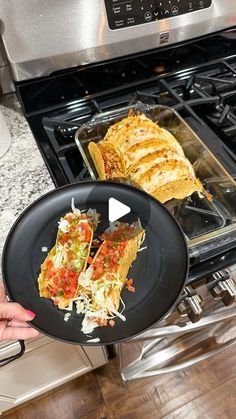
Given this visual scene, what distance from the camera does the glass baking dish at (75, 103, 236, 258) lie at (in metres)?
0.63

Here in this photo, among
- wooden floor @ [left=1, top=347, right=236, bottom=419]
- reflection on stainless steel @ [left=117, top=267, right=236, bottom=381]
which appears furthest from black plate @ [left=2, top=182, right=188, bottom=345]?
wooden floor @ [left=1, top=347, right=236, bottom=419]

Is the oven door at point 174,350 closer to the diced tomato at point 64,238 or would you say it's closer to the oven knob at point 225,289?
the oven knob at point 225,289

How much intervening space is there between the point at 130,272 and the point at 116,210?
A: 11 cm

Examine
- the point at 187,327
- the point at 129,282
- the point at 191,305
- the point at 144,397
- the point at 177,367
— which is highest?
the point at 129,282

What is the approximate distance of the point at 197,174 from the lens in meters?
0.73

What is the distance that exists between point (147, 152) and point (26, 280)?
0.36 m

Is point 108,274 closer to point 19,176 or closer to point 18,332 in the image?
point 18,332

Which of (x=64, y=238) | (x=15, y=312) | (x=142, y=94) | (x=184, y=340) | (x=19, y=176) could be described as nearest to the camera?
(x=15, y=312)

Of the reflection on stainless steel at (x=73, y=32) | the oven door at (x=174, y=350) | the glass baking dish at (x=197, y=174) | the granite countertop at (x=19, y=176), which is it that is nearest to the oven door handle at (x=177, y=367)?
the oven door at (x=174, y=350)

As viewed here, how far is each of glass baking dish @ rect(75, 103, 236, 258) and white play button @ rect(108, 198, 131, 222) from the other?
0.38 feet

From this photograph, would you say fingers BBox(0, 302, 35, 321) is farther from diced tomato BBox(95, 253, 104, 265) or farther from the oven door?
the oven door

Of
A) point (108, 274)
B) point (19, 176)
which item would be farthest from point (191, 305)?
point (19, 176)

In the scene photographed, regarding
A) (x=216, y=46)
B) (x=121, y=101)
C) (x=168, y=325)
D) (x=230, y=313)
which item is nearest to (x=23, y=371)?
(x=168, y=325)

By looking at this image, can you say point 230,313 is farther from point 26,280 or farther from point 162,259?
point 26,280
